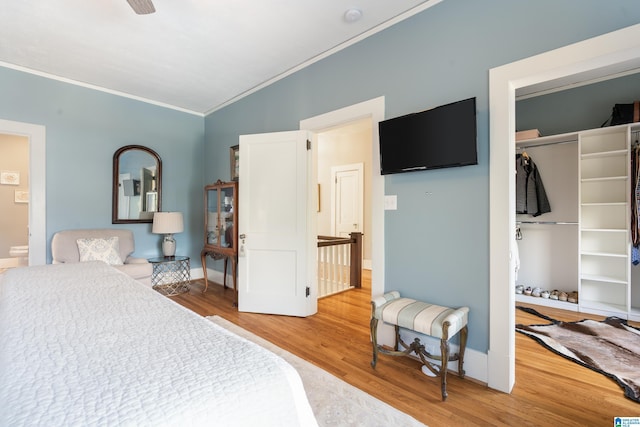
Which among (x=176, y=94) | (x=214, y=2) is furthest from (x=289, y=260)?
(x=176, y=94)

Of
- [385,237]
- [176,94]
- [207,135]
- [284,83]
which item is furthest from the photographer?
[207,135]

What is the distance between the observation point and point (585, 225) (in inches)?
136

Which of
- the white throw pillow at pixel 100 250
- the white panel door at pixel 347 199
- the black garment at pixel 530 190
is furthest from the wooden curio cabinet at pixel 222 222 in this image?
the black garment at pixel 530 190

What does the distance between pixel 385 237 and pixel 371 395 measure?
3.85 ft

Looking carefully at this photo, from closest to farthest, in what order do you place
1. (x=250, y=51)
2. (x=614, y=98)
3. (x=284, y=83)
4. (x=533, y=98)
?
(x=250, y=51), (x=614, y=98), (x=284, y=83), (x=533, y=98)

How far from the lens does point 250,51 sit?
9.86ft

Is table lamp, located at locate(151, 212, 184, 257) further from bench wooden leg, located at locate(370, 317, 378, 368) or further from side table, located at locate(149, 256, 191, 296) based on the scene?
bench wooden leg, located at locate(370, 317, 378, 368)

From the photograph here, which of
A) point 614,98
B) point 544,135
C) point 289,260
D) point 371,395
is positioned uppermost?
point 614,98

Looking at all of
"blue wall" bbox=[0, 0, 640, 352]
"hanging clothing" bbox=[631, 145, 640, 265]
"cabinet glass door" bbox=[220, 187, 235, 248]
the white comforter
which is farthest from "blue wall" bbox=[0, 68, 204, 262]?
"hanging clothing" bbox=[631, 145, 640, 265]

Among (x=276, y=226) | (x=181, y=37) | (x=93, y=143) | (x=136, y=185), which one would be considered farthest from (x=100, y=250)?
(x=181, y=37)

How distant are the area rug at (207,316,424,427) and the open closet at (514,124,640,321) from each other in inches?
118

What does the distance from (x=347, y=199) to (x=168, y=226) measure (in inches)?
129

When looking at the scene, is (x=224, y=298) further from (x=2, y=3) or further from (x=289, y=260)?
(x=2, y=3)

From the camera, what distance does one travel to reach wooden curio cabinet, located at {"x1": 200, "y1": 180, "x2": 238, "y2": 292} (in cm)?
367
